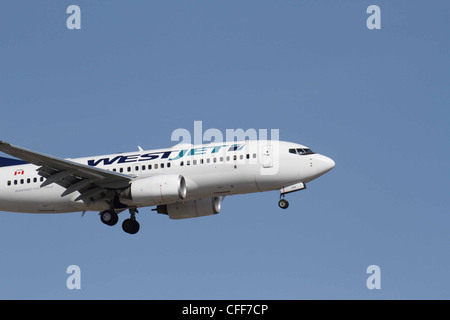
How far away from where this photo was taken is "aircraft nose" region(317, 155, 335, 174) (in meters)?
57.6

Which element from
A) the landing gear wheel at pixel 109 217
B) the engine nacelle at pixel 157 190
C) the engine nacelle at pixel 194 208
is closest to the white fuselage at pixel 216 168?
the landing gear wheel at pixel 109 217

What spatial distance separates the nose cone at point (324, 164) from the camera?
57531mm

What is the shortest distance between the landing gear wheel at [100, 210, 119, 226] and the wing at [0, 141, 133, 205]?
0.91m

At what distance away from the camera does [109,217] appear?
58625 millimetres

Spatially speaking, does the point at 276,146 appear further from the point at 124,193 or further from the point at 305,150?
the point at 124,193

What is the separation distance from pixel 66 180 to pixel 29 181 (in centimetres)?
347

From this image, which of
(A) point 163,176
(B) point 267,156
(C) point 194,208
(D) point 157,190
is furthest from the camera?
(C) point 194,208

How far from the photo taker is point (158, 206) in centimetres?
6284

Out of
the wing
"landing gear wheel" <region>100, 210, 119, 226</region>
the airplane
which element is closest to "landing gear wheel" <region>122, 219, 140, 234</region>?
the airplane

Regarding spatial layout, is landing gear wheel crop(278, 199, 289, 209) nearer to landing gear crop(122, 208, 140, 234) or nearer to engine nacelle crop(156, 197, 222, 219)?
engine nacelle crop(156, 197, 222, 219)

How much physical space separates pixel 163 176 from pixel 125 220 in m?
4.99

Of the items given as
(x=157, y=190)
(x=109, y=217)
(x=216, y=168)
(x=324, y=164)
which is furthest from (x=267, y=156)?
(x=109, y=217)

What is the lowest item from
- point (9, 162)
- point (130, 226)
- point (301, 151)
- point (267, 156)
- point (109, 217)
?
point (130, 226)

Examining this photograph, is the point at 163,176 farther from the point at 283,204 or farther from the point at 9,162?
the point at 9,162
